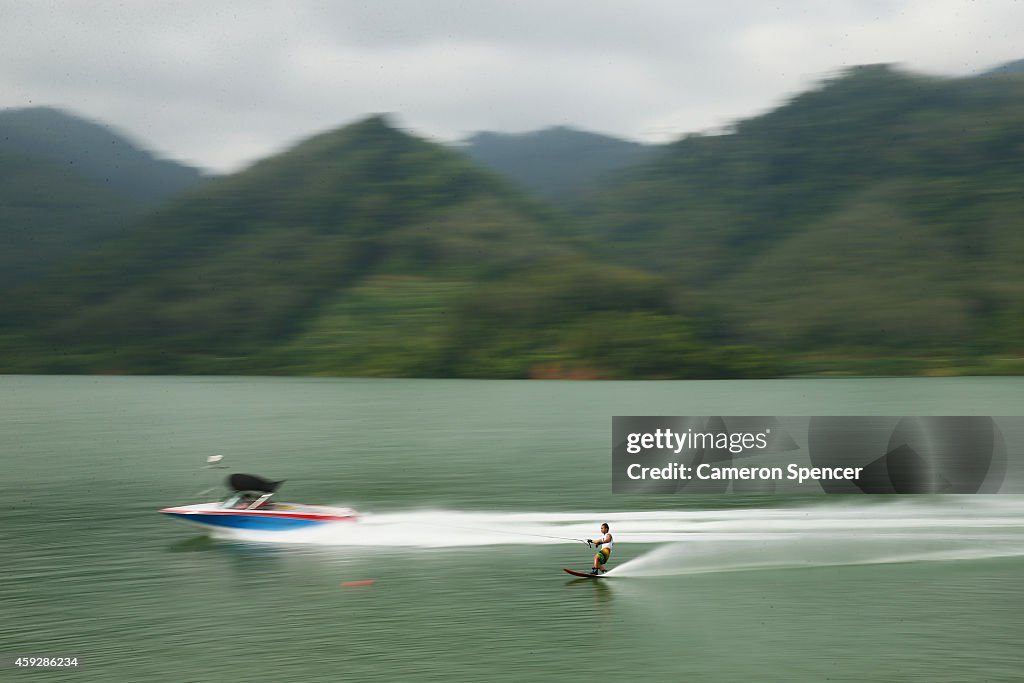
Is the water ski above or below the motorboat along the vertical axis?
below

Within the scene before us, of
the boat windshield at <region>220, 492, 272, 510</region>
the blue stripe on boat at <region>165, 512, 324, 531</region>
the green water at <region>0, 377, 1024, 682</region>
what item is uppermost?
the boat windshield at <region>220, 492, 272, 510</region>

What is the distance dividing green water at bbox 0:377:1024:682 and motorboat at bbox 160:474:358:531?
0.62m

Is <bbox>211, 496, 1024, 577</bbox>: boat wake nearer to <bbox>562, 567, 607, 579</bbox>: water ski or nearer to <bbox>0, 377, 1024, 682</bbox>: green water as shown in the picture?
<bbox>0, 377, 1024, 682</bbox>: green water

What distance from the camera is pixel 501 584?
2169 cm

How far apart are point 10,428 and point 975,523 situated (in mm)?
61408

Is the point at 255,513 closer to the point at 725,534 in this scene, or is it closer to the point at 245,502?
the point at 245,502

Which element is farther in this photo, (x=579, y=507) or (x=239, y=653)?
(x=579, y=507)

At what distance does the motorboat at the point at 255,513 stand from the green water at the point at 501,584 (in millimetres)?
619

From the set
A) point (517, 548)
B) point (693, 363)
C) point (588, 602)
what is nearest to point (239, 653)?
point (588, 602)

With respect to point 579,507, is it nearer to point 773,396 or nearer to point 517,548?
point 517,548

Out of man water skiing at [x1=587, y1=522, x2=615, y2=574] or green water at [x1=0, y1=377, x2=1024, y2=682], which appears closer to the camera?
green water at [x1=0, y1=377, x2=1024, y2=682]

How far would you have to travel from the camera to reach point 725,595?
68.9ft

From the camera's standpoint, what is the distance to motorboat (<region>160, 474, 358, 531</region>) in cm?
2684

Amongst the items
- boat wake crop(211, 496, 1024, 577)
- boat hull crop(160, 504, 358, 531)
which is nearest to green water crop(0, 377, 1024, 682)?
boat wake crop(211, 496, 1024, 577)
